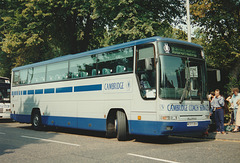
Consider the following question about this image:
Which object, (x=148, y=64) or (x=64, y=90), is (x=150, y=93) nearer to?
(x=148, y=64)

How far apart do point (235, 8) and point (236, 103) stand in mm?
9735

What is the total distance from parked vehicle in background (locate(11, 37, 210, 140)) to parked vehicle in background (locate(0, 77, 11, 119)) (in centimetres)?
824

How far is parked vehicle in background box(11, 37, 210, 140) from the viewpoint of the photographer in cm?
952

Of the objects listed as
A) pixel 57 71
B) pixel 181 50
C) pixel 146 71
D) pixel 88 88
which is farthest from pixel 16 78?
pixel 181 50

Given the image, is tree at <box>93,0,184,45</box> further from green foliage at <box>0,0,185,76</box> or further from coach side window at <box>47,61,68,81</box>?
coach side window at <box>47,61,68,81</box>

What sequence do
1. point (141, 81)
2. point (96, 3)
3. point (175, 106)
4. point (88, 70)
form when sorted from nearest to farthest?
point (175, 106) → point (141, 81) → point (88, 70) → point (96, 3)

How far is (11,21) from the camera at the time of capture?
846 inches

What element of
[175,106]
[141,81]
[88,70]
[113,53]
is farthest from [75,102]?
[175,106]

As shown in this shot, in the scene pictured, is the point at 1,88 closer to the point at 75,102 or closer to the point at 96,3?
the point at 96,3

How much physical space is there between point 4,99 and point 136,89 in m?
14.3

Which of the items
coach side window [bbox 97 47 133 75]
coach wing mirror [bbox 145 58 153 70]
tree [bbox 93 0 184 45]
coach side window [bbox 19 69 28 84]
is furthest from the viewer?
tree [bbox 93 0 184 45]

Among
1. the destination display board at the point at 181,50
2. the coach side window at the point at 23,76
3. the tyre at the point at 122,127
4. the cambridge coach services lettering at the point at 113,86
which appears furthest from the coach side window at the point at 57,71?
the destination display board at the point at 181,50

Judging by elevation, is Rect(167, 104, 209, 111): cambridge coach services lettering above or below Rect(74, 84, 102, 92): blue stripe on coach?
below

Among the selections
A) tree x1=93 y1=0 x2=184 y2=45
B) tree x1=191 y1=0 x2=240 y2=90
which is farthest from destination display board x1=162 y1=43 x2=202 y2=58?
tree x1=191 y1=0 x2=240 y2=90
